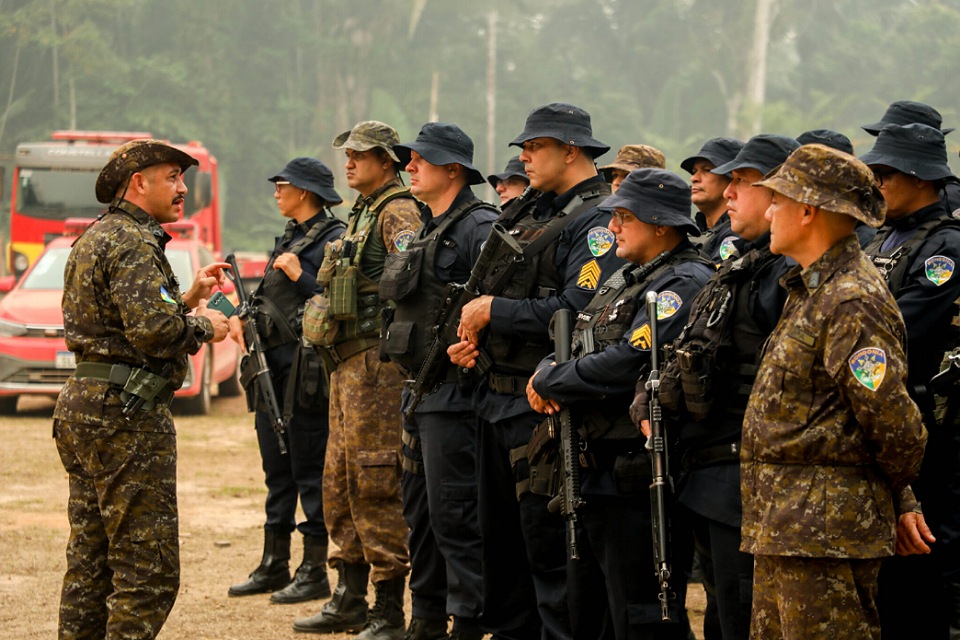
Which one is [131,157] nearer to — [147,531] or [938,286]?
[147,531]

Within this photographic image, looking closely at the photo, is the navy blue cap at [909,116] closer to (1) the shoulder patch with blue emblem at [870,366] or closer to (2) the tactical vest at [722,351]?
(2) the tactical vest at [722,351]

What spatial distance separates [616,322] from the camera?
183 inches

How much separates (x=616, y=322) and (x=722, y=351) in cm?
65

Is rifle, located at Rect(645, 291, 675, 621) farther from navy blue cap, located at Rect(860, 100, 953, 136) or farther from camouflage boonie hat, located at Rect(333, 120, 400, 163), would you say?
camouflage boonie hat, located at Rect(333, 120, 400, 163)

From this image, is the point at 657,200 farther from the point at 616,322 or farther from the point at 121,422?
the point at 121,422

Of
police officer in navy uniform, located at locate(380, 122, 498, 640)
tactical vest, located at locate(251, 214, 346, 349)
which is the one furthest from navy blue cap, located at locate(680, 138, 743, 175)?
tactical vest, located at locate(251, 214, 346, 349)

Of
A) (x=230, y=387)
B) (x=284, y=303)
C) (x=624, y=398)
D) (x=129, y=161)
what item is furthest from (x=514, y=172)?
(x=230, y=387)

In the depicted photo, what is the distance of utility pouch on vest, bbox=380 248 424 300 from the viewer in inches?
223

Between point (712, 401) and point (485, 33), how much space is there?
1979 inches

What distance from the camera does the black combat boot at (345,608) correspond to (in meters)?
6.52

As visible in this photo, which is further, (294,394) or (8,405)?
(8,405)

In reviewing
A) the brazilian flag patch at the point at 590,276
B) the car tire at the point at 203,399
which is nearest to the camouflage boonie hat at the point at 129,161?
the brazilian flag patch at the point at 590,276

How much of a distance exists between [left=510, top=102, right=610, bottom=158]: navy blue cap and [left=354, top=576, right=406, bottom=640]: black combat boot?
93.7 inches

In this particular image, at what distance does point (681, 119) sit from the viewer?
51.2m
